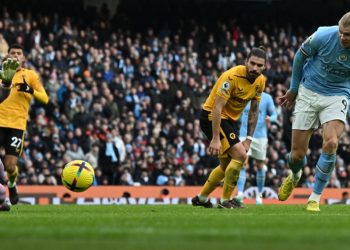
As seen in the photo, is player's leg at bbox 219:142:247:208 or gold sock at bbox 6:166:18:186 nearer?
player's leg at bbox 219:142:247:208

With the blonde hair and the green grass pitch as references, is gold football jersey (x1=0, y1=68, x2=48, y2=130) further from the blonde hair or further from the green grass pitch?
the blonde hair

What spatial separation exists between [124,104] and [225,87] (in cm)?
1326

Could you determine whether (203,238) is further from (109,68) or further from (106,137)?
(109,68)

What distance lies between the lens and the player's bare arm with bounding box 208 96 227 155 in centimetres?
1250

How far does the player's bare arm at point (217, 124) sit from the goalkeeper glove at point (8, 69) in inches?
111

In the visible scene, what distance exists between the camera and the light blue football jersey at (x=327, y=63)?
11.6 meters

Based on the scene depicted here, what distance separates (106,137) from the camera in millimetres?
24141

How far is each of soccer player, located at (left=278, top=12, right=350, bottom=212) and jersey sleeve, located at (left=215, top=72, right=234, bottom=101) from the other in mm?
809

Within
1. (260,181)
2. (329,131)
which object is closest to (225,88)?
(329,131)

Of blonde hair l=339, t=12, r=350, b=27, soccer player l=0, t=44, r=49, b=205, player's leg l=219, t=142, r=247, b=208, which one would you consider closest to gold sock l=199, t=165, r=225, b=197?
player's leg l=219, t=142, r=247, b=208

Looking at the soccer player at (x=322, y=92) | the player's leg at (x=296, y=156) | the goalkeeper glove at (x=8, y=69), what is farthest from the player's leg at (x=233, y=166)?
the goalkeeper glove at (x=8, y=69)

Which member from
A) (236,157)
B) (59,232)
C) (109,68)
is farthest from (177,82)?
(59,232)

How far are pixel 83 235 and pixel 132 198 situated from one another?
14679 millimetres

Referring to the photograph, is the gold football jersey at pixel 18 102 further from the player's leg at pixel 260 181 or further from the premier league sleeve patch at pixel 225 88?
the player's leg at pixel 260 181
